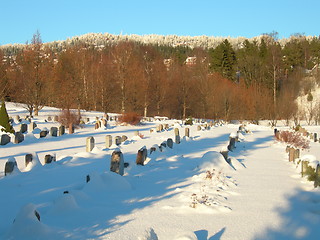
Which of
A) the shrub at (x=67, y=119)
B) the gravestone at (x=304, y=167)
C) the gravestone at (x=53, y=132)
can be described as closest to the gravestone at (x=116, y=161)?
the gravestone at (x=304, y=167)

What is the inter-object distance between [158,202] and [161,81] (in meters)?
36.1

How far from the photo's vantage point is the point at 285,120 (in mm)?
36094

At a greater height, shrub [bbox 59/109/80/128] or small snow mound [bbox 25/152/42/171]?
shrub [bbox 59/109/80/128]

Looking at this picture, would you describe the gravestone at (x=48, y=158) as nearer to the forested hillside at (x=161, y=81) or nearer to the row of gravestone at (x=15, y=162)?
the row of gravestone at (x=15, y=162)

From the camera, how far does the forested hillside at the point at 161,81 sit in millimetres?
30781

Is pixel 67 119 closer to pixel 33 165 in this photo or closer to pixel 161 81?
pixel 33 165

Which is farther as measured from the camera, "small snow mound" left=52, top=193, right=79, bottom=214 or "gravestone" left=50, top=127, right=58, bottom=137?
"gravestone" left=50, top=127, right=58, bottom=137

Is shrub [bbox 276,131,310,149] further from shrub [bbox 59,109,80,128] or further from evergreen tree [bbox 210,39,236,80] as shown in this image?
evergreen tree [bbox 210,39,236,80]

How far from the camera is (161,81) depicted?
41.1 metres

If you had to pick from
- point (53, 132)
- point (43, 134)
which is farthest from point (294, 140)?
point (43, 134)

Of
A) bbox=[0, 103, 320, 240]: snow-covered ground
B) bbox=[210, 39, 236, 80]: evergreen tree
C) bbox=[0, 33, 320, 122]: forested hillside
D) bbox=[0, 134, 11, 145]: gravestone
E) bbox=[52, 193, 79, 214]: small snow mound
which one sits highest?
bbox=[210, 39, 236, 80]: evergreen tree

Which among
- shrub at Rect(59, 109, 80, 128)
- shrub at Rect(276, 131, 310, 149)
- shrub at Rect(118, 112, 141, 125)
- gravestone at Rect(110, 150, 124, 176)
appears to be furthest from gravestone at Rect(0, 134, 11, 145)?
shrub at Rect(276, 131, 310, 149)

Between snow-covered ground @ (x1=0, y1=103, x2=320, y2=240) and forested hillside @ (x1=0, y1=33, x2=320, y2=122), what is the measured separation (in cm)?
2009

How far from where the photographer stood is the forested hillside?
101 feet
